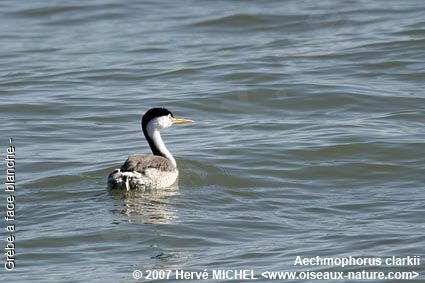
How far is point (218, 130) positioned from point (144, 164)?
10.3ft

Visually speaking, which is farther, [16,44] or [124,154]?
[16,44]

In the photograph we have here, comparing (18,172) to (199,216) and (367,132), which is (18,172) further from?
(367,132)

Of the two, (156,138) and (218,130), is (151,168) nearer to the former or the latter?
(156,138)

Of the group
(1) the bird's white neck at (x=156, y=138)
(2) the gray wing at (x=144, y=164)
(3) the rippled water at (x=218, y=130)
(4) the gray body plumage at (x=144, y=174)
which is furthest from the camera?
(1) the bird's white neck at (x=156, y=138)

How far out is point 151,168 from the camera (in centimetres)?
1250

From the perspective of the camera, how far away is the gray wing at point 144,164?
12.4 m

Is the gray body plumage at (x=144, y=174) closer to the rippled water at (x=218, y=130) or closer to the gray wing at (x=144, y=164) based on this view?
the gray wing at (x=144, y=164)

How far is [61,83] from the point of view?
1894 centimetres

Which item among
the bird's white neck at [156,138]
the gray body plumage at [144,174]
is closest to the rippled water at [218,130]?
the gray body plumage at [144,174]

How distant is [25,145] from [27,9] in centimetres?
1100

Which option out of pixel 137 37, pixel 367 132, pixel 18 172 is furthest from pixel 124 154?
pixel 137 37

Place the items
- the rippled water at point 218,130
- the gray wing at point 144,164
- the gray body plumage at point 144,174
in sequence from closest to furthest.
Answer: the rippled water at point 218,130 < the gray body plumage at point 144,174 < the gray wing at point 144,164

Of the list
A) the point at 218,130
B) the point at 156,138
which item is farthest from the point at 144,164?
the point at 218,130

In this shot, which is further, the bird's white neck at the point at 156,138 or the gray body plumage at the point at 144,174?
the bird's white neck at the point at 156,138
